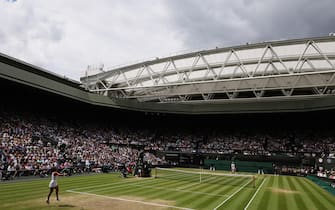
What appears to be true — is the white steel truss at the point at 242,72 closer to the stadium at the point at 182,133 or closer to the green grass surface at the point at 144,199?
the stadium at the point at 182,133

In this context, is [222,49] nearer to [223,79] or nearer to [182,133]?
[223,79]

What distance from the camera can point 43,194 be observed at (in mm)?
17719

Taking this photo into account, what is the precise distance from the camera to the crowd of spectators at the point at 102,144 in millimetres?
29969

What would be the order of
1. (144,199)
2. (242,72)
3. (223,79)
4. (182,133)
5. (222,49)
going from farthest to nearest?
(182,133) < (242,72) < (223,79) < (222,49) < (144,199)

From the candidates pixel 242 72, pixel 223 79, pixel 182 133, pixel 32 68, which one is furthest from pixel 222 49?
pixel 32 68

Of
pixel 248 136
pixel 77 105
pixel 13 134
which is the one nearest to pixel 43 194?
pixel 13 134

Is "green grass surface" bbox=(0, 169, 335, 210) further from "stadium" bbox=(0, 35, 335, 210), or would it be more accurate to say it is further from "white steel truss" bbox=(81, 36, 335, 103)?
"white steel truss" bbox=(81, 36, 335, 103)

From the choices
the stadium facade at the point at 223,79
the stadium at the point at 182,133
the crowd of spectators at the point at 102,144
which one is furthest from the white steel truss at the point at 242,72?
the crowd of spectators at the point at 102,144

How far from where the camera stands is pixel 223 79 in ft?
131

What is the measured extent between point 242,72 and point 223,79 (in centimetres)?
383

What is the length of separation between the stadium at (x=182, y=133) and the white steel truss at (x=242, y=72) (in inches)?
7.4

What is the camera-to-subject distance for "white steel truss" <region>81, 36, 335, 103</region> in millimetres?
34469

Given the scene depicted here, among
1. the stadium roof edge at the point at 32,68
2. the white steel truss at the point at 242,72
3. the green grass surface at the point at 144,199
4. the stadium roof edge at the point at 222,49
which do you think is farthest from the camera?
the stadium roof edge at the point at 32,68

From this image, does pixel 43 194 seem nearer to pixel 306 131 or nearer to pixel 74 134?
pixel 74 134
